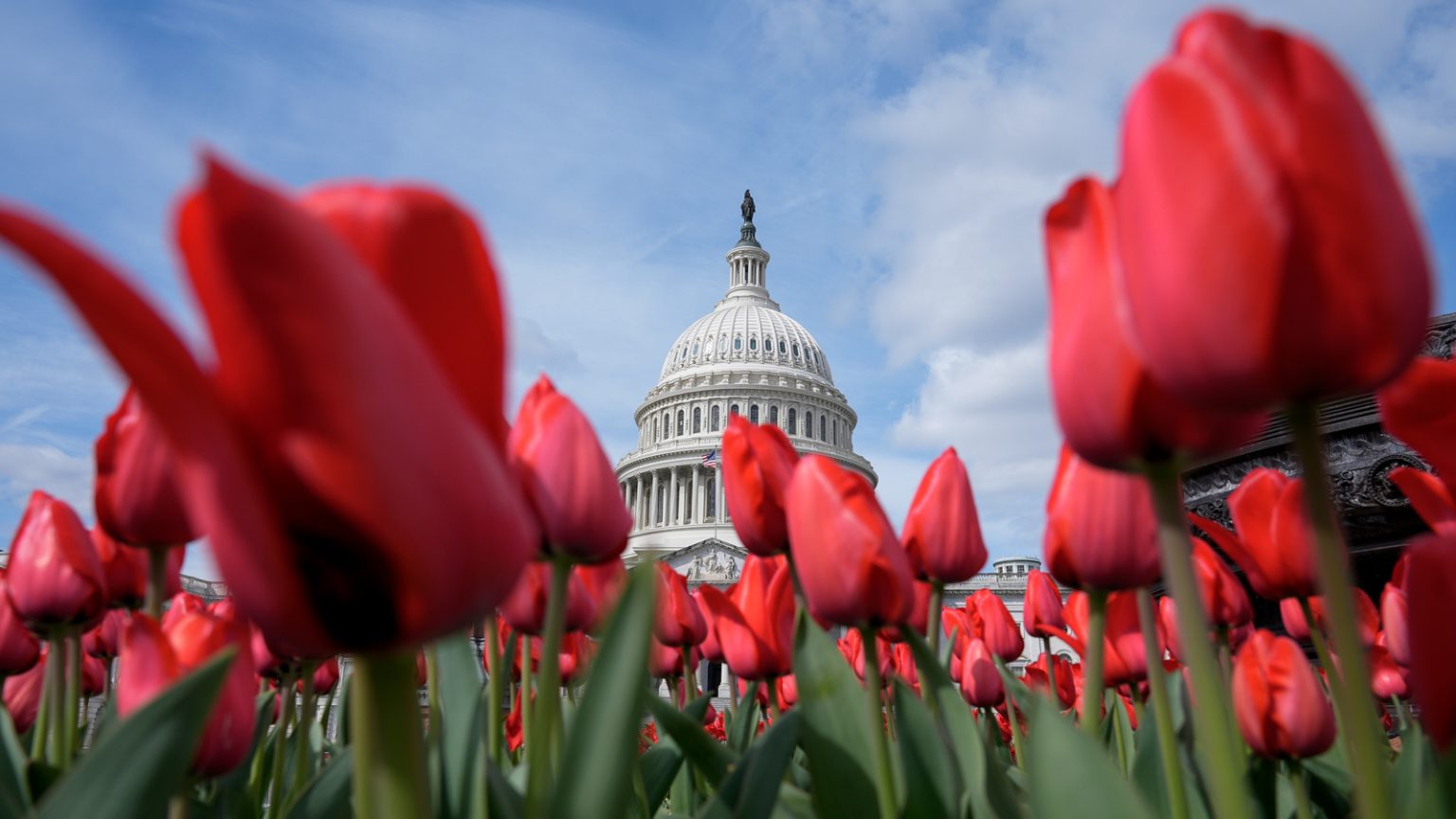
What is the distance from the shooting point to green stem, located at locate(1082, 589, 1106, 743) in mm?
1573

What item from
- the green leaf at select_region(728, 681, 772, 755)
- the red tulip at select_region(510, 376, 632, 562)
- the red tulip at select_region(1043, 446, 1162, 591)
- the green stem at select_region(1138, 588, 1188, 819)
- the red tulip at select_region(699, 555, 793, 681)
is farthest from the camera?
the green leaf at select_region(728, 681, 772, 755)

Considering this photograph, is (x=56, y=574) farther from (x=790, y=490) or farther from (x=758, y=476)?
(x=790, y=490)

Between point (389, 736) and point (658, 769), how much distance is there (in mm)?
1657

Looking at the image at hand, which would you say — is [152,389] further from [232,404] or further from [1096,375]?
[1096,375]

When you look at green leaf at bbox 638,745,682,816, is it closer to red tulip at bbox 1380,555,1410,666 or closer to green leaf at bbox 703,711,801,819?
green leaf at bbox 703,711,801,819

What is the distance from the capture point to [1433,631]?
0.98m

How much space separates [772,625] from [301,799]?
1.15m

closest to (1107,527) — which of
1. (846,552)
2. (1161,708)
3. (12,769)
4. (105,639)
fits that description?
(1161,708)

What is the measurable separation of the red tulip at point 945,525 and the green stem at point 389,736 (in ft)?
4.79

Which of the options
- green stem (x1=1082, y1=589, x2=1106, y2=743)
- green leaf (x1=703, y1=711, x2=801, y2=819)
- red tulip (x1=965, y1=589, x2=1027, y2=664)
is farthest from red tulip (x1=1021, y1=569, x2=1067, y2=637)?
green leaf (x1=703, y1=711, x2=801, y2=819)

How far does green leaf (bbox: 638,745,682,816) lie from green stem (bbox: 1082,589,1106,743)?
92cm

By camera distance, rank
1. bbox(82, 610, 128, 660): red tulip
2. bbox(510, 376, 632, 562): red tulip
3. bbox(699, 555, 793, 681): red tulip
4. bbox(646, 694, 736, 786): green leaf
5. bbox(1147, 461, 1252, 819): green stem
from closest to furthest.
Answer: bbox(1147, 461, 1252, 819): green stem
bbox(510, 376, 632, 562): red tulip
bbox(646, 694, 736, 786): green leaf
bbox(699, 555, 793, 681): red tulip
bbox(82, 610, 128, 660): red tulip

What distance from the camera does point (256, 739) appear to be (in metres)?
2.64

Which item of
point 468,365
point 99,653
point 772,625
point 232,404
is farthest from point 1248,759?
point 99,653
